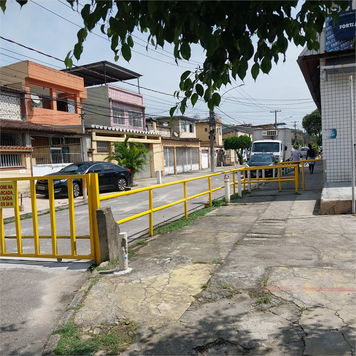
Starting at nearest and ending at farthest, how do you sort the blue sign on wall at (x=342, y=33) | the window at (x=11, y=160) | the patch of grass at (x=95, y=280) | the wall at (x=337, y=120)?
1. the patch of grass at (x=95, y=280)
2. the blue sign on wall at (x=342, y=33)
3. the wall at (x=337, y=120)
4. the window at (x=11, y=160)

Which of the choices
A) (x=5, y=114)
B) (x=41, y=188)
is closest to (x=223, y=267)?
(x=41, y=188)

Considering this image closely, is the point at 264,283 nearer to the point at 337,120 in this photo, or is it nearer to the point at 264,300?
the point at 264,300

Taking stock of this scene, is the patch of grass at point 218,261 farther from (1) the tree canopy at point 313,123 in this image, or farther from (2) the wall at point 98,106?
(1) the tree canopy at point 313,123

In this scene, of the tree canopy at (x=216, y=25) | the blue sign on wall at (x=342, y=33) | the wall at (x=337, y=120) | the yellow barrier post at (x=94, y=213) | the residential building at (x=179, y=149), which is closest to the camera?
the tree canopy at (x=216, y=25)

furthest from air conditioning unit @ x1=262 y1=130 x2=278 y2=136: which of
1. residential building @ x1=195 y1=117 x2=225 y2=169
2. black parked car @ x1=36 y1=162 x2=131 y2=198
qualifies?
residential building @ x1=195 y1=117 x2=225 y2=169

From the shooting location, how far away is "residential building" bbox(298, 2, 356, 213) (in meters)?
11.0

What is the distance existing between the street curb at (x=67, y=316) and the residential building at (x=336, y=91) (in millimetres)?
8458

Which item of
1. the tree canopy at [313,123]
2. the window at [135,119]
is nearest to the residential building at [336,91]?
the window at [135,119]

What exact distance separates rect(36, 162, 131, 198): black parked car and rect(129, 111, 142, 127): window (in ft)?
55.8

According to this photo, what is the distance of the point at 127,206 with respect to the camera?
12258 millimetres

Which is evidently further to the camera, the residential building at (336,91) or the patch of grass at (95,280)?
the residential building at (336,91)

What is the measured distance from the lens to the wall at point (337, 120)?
1136 cm

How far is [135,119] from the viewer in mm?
35938

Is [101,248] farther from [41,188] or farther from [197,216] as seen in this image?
[41,188]
